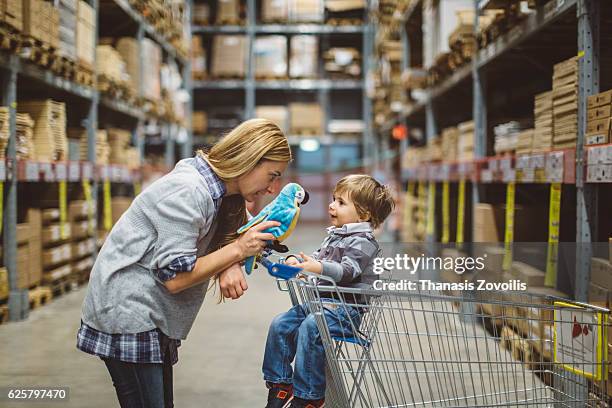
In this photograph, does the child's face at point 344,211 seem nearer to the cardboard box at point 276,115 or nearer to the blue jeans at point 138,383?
the blue jeans at point 138,383

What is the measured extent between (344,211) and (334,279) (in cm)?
34

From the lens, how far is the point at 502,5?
4.71 m

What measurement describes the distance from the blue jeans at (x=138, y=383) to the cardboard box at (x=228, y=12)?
1269 cm

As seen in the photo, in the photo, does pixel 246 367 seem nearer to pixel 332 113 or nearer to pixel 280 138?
pixel 280 138

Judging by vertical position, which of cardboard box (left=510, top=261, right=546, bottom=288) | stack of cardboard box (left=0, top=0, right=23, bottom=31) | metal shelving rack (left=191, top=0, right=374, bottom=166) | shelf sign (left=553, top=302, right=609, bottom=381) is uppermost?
metal shelving rack (left=191, top=0, right=374, bottom=166)

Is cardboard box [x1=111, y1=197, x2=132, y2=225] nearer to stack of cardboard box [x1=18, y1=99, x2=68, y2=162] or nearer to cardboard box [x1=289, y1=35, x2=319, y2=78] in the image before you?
stack of cardboard box [x1=18, y1=99, x2=68, y2=162]

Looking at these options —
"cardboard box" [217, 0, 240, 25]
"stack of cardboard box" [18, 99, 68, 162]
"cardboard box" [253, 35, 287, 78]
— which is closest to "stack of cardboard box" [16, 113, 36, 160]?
"stack of cardboard box" [18, 99, 68, 162]

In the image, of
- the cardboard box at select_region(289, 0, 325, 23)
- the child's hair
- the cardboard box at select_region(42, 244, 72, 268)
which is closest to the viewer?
the child's hair

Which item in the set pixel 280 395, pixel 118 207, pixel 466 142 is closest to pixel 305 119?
pixel 118 207

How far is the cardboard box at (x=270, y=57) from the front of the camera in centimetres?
1395

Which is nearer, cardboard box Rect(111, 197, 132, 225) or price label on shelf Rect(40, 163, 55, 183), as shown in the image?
price label on shelf Rect(40, 163, 55, 183)

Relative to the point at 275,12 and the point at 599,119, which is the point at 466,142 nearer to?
the point at 599,119

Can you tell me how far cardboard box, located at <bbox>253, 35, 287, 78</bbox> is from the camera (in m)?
13.9

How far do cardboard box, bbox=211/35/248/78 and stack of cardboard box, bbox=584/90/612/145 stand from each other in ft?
36.3
